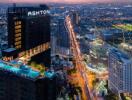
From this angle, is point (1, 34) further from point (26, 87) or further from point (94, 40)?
point (26, 87)

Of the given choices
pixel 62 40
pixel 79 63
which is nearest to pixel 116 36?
pixel 62 40

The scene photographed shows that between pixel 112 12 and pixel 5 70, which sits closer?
pixel 5 70

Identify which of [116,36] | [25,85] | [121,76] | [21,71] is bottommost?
[116,36]

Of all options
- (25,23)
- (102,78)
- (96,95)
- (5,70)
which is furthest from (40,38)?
(5,70)

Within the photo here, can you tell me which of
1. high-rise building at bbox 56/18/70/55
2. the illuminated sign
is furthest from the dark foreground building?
high-rise building at bbox 56/18/70/55

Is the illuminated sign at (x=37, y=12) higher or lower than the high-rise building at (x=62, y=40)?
higher

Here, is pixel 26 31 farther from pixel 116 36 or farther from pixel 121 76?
pixel 116 36

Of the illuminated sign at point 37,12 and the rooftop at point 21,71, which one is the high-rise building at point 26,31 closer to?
the illuminated sign at point 37,12

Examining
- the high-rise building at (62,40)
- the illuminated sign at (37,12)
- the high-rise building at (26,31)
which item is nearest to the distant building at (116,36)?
the high-rise building at (62,40)

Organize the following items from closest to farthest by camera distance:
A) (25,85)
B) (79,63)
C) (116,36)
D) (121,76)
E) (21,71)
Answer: (25,85) → (21,71) → (121,76) → (79,63) → (116,36)
